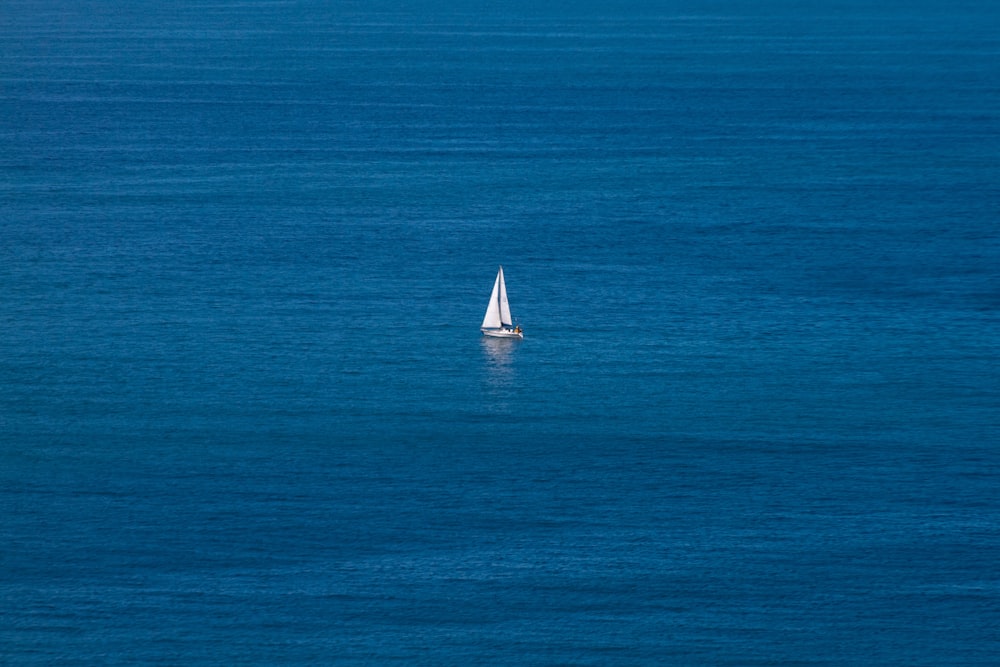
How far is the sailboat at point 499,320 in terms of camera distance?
14188 centimetres

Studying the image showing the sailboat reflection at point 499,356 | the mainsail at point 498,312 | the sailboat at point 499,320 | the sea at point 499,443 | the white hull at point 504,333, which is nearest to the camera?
the sea at point 499,443

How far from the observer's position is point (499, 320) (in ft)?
468

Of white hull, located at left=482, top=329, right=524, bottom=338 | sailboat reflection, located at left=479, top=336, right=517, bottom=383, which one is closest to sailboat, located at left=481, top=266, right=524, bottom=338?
white hull, located at left=482, top=329, right=524, bottom=338

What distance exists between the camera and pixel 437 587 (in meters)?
102

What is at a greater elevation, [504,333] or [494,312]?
[494,312]

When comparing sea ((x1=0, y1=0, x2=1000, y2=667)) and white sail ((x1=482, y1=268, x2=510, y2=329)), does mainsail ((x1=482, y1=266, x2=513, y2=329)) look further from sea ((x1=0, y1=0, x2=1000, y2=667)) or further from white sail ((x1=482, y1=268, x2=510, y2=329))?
sea ((x1=0, y1=0, x2=1000, y2=667))

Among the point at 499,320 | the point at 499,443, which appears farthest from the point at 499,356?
the point at 499,443

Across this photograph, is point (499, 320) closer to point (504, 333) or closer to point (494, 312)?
point (494, 312)

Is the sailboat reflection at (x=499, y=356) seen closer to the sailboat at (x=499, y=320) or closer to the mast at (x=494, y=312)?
the sailboat at (x=499, y=320)

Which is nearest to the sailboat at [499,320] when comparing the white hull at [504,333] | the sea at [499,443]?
the white hull at [504,333]

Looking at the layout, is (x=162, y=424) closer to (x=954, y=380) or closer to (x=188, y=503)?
(x=188, y=503)

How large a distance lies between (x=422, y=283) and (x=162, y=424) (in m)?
39.8

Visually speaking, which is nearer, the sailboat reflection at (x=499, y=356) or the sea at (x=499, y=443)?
the sea at (x=499, y=443)

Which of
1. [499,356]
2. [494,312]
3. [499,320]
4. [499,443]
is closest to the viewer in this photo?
[499,443]
